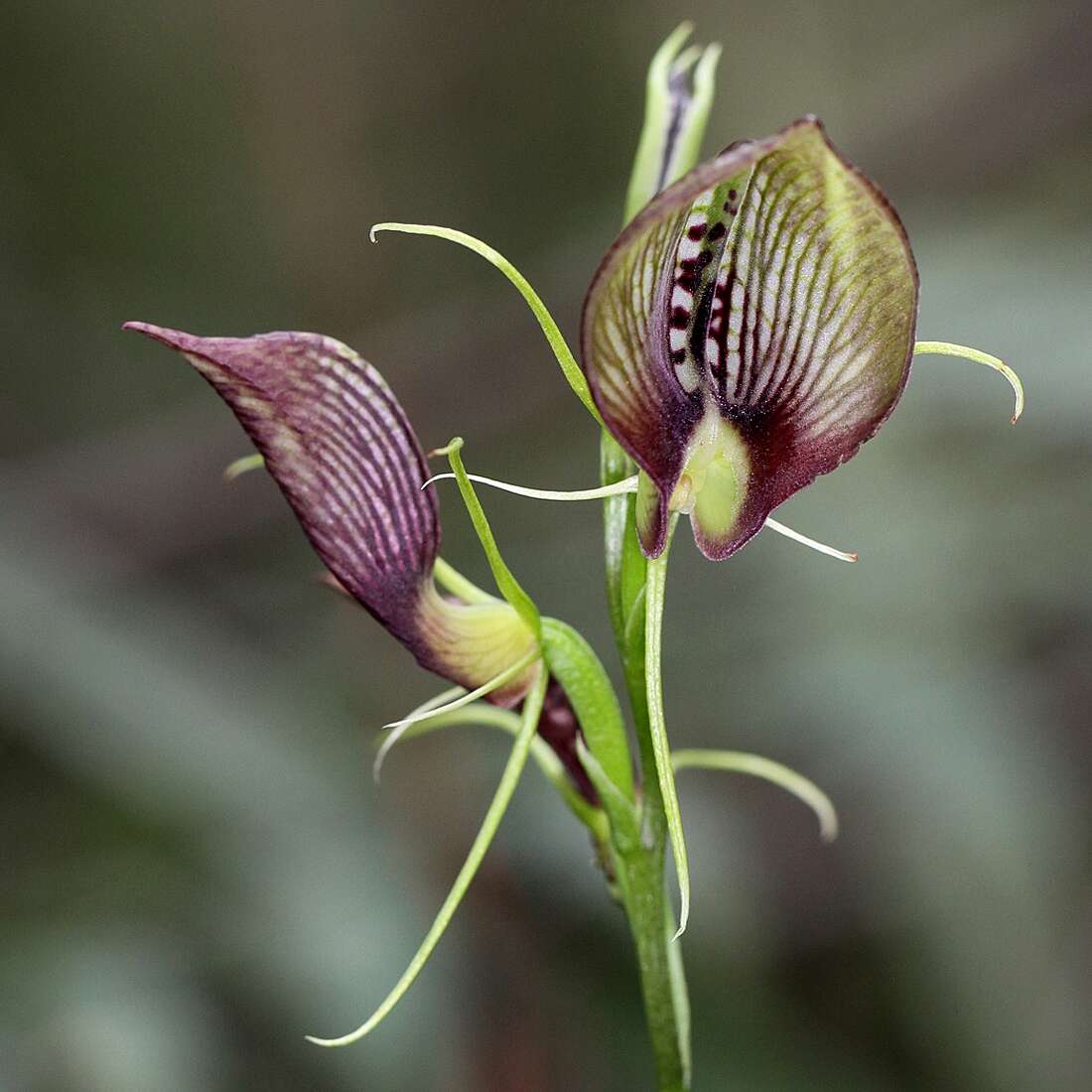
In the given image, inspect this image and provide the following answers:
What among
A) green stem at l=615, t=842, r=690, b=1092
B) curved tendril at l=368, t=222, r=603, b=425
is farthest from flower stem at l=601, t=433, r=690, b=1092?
curved tendril at l=368, t=222, r=603, b=425

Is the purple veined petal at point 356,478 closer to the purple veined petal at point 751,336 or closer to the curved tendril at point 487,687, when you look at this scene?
the curved tendril at point 487,687

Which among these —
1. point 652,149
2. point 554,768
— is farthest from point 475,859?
point 652,149

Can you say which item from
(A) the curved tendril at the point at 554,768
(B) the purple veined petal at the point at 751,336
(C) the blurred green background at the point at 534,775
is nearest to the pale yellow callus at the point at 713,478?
(B) the purple veined petal at the point at 751,336

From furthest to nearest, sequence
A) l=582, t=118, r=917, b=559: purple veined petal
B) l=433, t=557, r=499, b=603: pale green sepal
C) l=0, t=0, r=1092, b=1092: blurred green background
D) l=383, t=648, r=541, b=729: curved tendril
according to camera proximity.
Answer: l=0, t=0, r=1092, b=1092: blurred green background, l=433, t=557, r=499, b=603: pale green sepal, l=383, t=648, r=541, b=729: curved tendril, l=582, t=118, r=917, b=559: purple veined petal

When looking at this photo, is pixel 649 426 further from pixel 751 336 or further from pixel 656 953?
pixel 656 953

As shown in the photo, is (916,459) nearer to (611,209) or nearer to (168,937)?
(611,209)

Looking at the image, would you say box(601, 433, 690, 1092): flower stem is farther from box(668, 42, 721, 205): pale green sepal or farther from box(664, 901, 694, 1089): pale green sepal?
box(668, 42, 721, 205): pale green sepal
